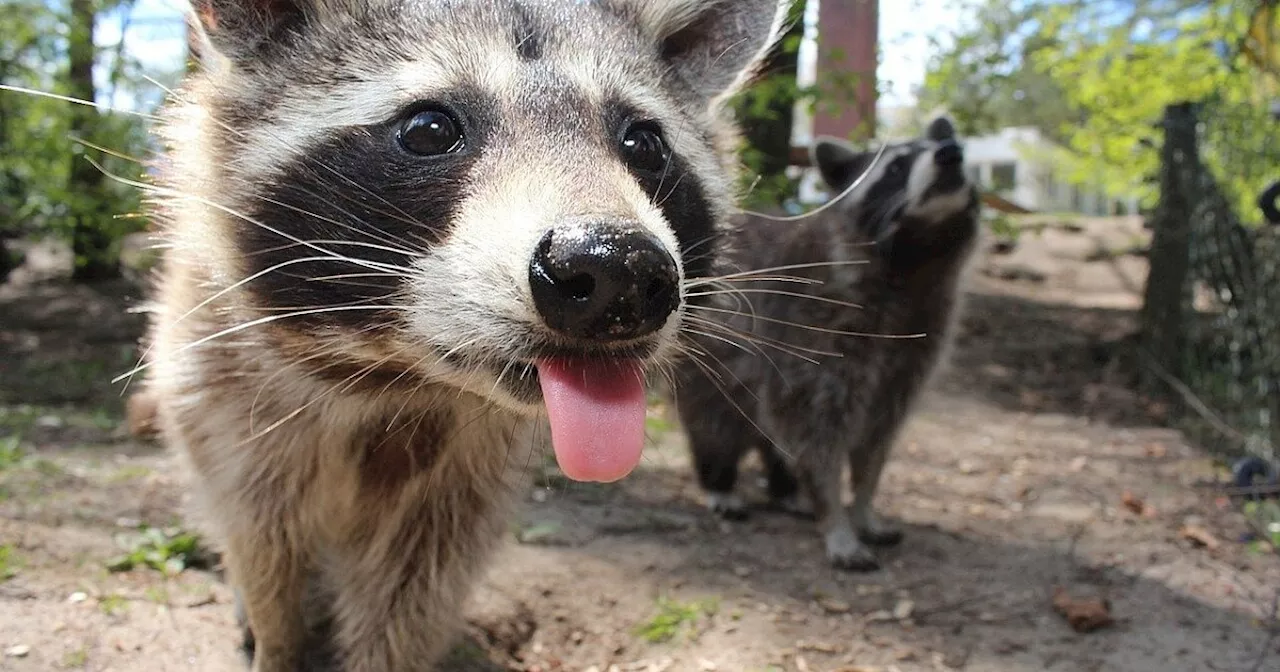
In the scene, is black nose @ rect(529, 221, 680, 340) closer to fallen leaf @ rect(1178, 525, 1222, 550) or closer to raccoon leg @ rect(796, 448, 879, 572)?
raccoon leg @ rect(796, 448, 879, 572)

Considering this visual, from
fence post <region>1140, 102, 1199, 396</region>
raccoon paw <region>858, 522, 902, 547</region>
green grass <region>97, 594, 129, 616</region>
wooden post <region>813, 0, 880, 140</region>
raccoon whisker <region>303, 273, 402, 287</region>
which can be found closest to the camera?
raccoon whisker <region>303, 273, 402, 287</region>

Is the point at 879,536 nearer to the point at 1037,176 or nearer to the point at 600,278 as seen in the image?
the point at 600,278

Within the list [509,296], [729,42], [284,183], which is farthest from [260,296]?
[729,42]

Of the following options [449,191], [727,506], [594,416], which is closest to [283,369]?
[449,191]

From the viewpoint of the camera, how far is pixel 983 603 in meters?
3.19

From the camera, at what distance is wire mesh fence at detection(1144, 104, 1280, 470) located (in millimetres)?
4418

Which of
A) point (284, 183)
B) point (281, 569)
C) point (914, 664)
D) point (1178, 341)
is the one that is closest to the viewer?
point (284, 183)

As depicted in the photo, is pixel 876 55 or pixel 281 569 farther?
pixel 876 55

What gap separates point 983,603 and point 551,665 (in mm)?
1439

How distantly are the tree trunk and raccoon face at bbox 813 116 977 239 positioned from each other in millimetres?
3532

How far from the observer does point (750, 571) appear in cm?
348

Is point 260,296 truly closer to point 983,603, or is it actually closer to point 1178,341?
point 983,603

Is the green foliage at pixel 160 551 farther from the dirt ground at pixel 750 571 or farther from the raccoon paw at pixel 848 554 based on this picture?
the raccoon paw at pixel 848 554

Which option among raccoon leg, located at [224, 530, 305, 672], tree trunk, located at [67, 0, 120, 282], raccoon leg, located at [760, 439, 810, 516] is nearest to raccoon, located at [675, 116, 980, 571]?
raccoon leg, located at [760, 439, 810, 516]
